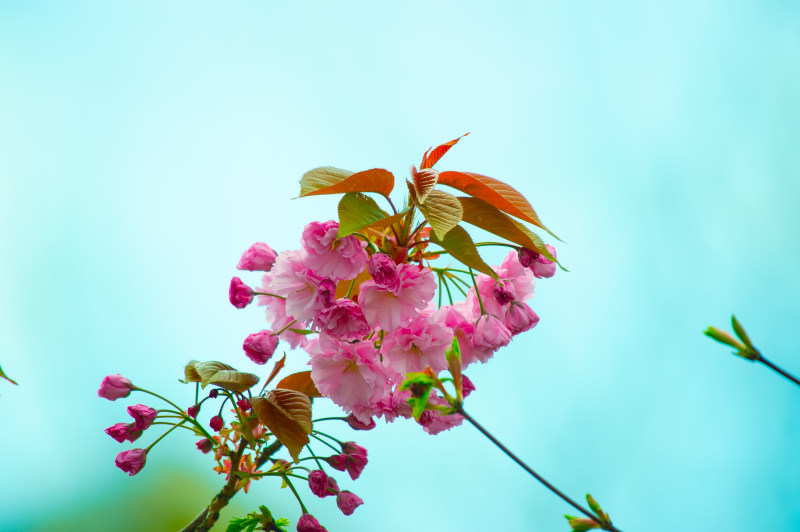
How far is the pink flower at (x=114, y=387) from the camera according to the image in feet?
2.90

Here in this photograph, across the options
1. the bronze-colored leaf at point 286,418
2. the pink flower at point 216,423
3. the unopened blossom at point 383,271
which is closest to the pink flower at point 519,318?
the unopened blossom at point 383,271

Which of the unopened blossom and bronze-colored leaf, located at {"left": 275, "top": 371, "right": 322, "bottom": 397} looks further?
bronze-colored leaf, located at {"left": 275, "top": 371, "right": 322, "bottom": 397}

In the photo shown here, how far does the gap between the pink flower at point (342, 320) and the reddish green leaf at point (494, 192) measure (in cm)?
22

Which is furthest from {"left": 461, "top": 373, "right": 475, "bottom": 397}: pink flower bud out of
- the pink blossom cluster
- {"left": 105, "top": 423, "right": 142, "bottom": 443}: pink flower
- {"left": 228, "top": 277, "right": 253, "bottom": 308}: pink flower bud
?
{"left": 105, "top": 423, "right": 142, "bottom": 443}: pink flower

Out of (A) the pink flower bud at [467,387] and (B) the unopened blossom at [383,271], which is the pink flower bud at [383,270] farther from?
(A) the pink flower bud at [467,387]

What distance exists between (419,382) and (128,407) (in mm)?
558

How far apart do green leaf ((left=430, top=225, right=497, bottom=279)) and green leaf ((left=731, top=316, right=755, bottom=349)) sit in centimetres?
38

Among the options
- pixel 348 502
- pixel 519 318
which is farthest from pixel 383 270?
pixel 348 502

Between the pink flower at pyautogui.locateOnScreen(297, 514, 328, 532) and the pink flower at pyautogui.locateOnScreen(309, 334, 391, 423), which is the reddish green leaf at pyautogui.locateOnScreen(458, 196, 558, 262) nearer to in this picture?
the pink flower at pyautogui.locateOnScreen(309, 334, 391, 423)

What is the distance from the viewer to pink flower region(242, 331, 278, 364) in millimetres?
838

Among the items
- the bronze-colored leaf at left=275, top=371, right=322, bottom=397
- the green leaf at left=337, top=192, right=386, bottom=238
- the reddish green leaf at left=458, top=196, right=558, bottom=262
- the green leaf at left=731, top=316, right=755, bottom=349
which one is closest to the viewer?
the green leaf at left=731, top=316, right=755, bottom=349

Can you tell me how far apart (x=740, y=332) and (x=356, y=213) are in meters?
0.44

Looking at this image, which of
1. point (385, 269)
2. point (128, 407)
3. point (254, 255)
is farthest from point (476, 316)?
point (128, 407)

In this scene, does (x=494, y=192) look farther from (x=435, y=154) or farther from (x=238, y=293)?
(x=238, y=293)
